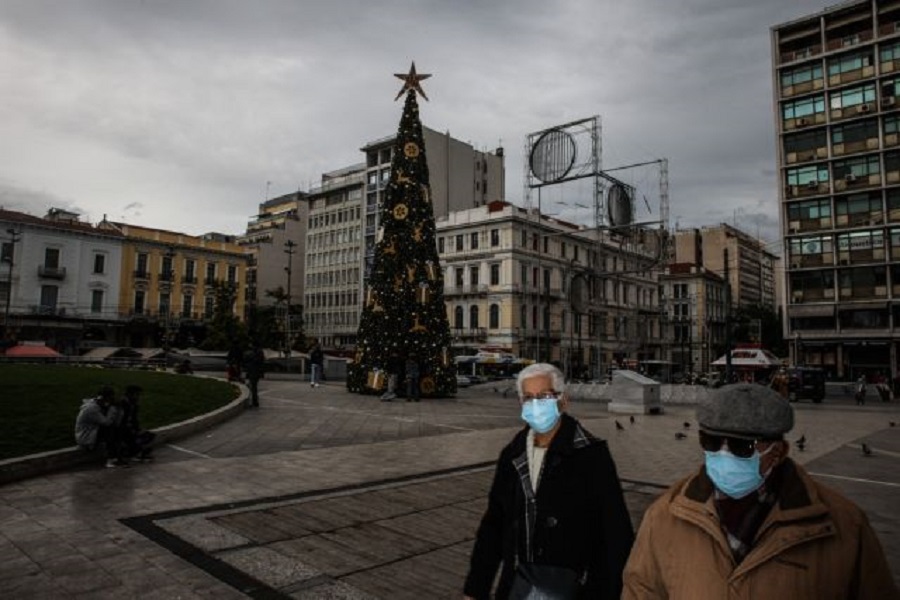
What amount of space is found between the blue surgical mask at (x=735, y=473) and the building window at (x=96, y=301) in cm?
6101

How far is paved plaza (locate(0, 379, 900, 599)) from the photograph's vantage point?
4.42 m

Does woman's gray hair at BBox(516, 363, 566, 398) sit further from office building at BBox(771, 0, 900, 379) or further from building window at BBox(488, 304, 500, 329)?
building window at BBox(488, 304, 500, 329)

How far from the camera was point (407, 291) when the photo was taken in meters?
19.9

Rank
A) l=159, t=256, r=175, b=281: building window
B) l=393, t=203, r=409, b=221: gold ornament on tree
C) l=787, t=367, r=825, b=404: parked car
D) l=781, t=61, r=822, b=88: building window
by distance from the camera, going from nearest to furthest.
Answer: l=393, t=203, r=409, b=221: gold ornament on tree, l=787, t=367, r=825, b=404: parked car, l=781, t=61, r=822, b=88: building window, l=159, t=256, r=175, b=281: building window

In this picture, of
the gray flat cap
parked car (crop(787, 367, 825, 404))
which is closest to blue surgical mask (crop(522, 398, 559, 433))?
the gray flat cap

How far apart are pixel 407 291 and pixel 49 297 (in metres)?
45.3

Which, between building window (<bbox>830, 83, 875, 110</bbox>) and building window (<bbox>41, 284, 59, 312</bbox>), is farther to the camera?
building window (<bbox>41, 284, 59, 312</bbox>)

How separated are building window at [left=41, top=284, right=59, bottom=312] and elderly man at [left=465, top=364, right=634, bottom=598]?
5863 centimetres

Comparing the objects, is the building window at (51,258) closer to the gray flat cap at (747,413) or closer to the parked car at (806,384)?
the parked car at (806,384)

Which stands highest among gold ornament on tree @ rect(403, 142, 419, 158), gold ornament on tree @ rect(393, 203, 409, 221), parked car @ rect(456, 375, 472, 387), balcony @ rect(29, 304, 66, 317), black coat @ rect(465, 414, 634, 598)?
gold ornament on tree @ rect(403, 142, 419, 158)

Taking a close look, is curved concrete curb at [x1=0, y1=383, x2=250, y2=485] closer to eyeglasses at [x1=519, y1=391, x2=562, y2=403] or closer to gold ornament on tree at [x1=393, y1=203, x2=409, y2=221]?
eyeglasses at [x1=519, y1=391, x2=562, y2=403]

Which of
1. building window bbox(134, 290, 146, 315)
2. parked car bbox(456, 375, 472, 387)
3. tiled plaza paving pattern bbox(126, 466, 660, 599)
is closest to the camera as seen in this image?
tiled plaza paving pattern bbox(126, 466, 660, 599)

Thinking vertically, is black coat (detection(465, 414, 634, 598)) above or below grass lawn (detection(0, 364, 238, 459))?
above

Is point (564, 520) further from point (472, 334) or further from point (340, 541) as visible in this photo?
point (472, 334)
